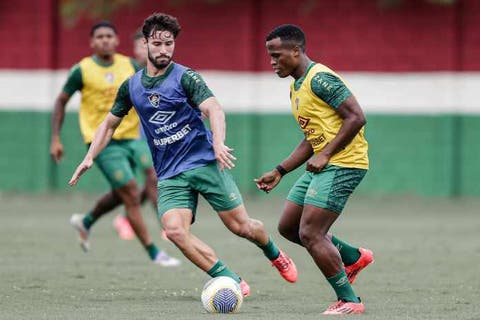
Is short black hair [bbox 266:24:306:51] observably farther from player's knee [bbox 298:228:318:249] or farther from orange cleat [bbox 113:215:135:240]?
orange cleat [bbox 113:215:135:240]

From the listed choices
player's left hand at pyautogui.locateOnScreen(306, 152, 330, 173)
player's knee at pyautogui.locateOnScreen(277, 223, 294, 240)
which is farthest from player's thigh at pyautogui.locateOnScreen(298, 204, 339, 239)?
player's knee at pyautogui.locateOnScreen(277, 223, 294, 240)

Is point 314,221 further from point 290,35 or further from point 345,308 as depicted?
point 290,35

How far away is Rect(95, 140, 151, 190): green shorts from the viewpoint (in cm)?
1307

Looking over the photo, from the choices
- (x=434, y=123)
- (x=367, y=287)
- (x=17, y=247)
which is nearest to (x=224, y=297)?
(x=367, y=287)

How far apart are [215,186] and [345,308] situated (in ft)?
4.73

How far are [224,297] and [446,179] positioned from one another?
14589 millimetres

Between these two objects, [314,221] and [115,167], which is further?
[115,167]

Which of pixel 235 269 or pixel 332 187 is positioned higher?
pixel 332 187

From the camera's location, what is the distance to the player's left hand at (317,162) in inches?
356

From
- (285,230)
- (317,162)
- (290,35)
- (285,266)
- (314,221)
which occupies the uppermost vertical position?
(290,35)

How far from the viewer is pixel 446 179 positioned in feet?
75.4

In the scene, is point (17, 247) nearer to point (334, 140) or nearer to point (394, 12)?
point (334, 140)

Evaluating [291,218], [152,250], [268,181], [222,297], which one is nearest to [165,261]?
[152,250]

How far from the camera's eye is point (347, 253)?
990 cm
